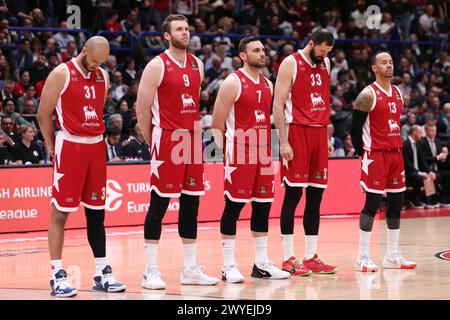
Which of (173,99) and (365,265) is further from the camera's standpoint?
(365,265)

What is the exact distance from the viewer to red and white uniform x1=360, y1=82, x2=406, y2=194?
10469 millimetres

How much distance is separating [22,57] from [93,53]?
34.3 ft

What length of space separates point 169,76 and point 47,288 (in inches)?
93.7

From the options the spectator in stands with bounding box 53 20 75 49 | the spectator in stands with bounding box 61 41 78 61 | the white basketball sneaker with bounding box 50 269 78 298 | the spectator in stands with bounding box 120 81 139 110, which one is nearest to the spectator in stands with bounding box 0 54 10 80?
the spectator in stands with bounding box 61 41 78 61

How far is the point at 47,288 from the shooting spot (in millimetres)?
9234

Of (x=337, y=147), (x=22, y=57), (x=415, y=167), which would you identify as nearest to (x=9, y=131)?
(x=22, y=57)

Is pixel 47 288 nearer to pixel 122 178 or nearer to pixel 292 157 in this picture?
pixel 292 157

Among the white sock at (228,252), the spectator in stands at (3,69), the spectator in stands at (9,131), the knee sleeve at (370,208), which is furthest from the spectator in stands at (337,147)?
the white sock at (228,252)

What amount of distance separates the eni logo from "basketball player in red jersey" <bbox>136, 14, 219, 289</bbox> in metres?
6.37

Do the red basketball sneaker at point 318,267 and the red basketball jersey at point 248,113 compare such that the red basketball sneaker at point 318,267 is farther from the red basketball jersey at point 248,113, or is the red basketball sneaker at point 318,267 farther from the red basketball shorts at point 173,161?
the red basketball shorts at point 173,161

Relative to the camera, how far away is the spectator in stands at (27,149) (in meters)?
15.8

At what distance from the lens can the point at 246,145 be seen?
966cm

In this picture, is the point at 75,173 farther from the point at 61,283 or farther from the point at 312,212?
the point at 312,212
